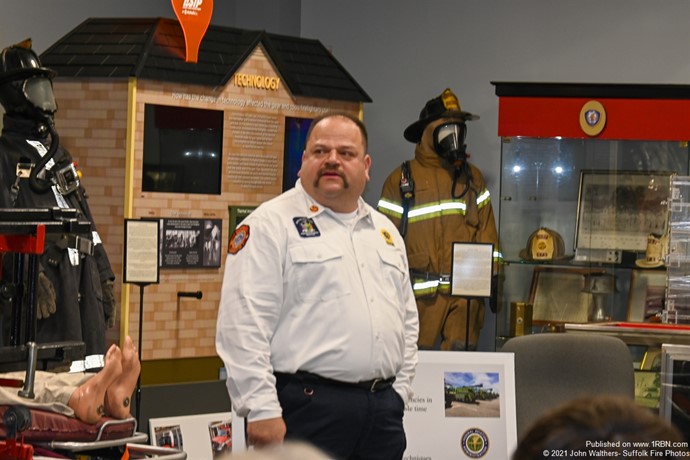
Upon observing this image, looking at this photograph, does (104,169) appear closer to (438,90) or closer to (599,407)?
(438,90)

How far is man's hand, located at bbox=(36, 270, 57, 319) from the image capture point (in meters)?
4.66

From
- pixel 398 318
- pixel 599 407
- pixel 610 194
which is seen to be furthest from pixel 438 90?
pixel 599 407

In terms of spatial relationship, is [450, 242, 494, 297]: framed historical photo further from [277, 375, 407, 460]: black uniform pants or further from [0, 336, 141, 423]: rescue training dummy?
[0, 336, 141, 423]: rescue training dummy

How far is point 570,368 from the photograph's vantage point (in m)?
4.36

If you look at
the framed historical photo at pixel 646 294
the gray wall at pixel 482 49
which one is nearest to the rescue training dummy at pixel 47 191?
the framed historical photo at pixel 646 294

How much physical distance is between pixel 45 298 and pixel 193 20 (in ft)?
7.21

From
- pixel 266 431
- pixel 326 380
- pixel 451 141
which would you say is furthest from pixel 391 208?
pixel 266 431

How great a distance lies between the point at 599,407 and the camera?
4.13ft

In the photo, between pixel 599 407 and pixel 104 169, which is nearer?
pixel 599 407

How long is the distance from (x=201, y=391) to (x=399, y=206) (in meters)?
1.74

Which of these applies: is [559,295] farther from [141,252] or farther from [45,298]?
[45,298]

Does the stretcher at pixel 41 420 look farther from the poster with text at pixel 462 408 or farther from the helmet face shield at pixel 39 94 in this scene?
the poster with text at pixel 462 408

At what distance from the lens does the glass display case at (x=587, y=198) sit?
6527 millimetres

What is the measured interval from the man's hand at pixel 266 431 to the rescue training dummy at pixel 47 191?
160cm
